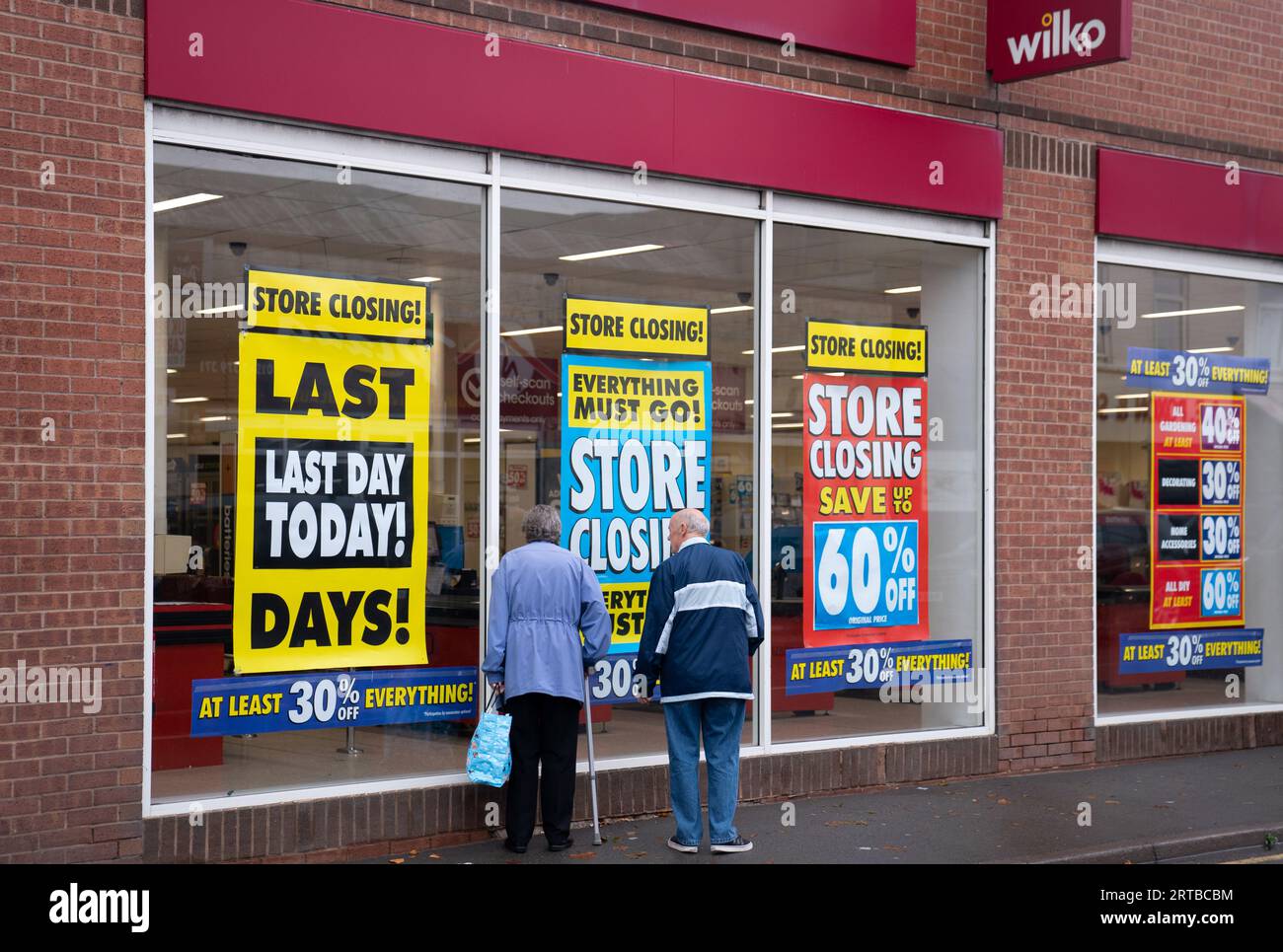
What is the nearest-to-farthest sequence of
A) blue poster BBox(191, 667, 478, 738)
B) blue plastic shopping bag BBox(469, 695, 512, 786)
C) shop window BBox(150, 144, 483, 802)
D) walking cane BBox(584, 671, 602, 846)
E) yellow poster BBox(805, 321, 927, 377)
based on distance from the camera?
shop window BBox(150, 144, 483, 802), blue poster BBox(191, 667, 478, 738), blue plastic shopping bag BBox(469, 695, 512, 786), walking cane BBox(584, 671, 602, 846), yellow poster BBox(805, 321, 927, 377)

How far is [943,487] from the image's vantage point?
37.2 feet

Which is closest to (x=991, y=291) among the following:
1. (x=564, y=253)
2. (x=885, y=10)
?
(x=885, y=10)

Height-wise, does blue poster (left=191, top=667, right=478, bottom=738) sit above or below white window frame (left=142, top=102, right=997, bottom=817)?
below

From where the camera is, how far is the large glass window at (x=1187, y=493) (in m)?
12.3

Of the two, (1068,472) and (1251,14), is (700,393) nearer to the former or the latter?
(1068,472)

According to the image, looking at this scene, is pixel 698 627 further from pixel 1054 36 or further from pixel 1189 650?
pixel 1189 650

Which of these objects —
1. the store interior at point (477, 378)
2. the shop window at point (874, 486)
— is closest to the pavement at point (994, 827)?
the store interior at point (477, 378)

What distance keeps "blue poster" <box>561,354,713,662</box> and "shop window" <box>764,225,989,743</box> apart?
2.37 ft

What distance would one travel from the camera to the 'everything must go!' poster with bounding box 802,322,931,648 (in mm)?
10695

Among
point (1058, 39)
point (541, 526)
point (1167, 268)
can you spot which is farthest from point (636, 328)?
→ point (1167, 268)

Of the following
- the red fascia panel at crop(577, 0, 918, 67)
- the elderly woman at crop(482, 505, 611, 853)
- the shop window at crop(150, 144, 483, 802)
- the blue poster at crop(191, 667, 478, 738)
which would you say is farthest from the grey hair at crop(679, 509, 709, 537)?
the red fascia panel at crop(577, 0, 918, 67)

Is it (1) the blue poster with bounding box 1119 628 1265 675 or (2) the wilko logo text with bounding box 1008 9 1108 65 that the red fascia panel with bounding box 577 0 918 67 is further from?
(1) the blue poster with bounding box 1119 628 1265 675

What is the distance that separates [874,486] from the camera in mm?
11016

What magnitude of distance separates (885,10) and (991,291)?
2230 millimetres
